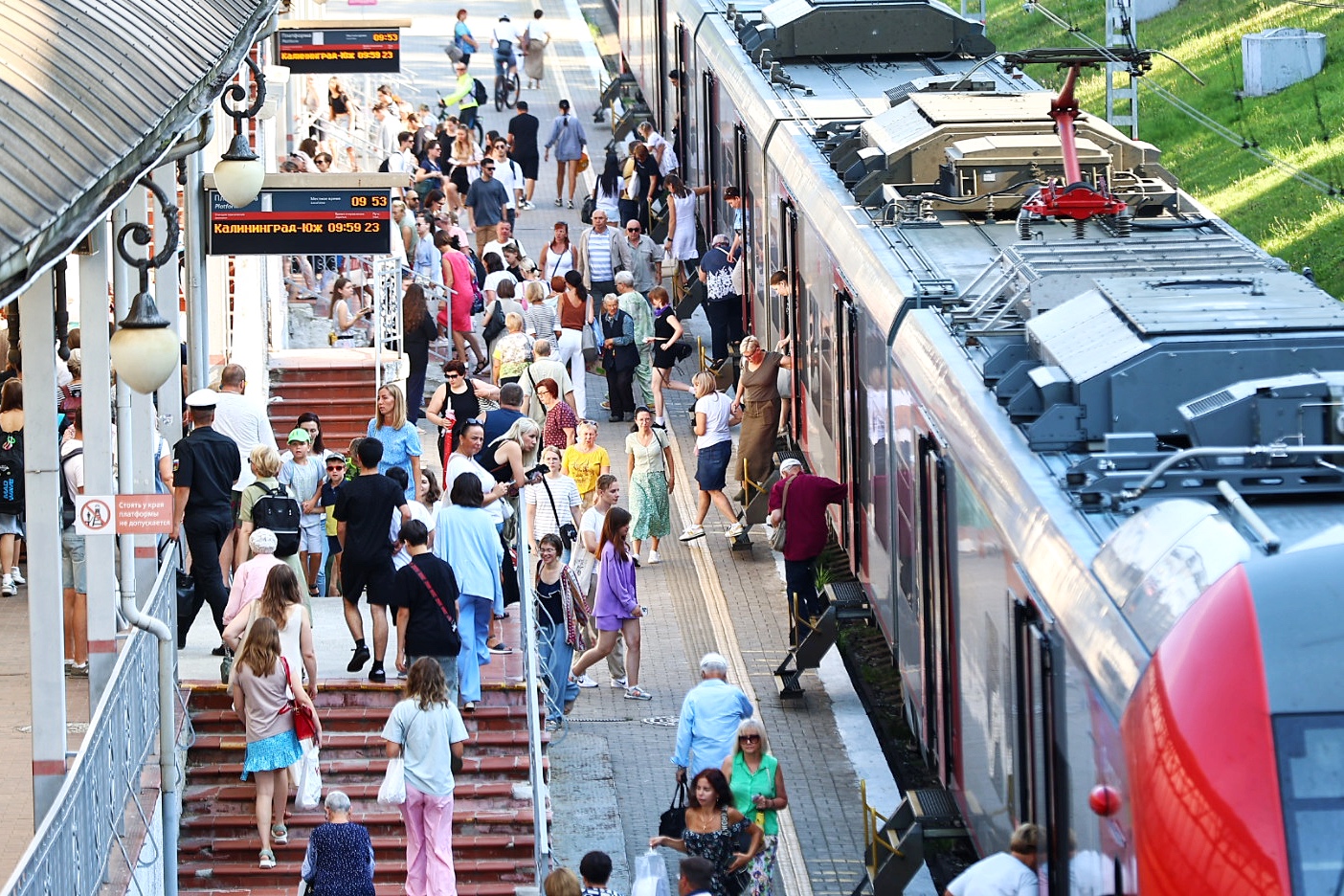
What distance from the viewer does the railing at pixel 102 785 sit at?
8.63m

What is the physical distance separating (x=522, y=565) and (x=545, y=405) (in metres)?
4.04

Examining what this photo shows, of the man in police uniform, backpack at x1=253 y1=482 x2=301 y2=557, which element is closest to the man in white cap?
backpack at x1=253 y1=482 x2=301 y2=557

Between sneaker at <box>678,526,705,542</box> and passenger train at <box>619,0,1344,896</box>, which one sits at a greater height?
passenger train at <box>619,0,1344,896</box>

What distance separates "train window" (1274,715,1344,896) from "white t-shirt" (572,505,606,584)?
Answer: 31.5 ft

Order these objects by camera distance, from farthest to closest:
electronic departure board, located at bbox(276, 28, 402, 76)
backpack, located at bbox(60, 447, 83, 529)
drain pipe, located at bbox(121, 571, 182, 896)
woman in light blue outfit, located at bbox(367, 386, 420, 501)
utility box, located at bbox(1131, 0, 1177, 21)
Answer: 1. utility box, located at bbox(1131, 0, 1177, 21)
2. electronic departure board, located at bbox(276, 28, 402, 76)
3. woman in light blue outfit, located at bbox(367, 386, 420, 501)
4. backpack, located at bbox(60, 447, 83, 529)
5. drain pipe, located at bbox(121, 571, 182, 896)

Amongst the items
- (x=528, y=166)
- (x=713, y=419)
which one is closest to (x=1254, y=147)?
(x=713, y=419)

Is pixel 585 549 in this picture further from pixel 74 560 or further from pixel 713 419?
pixel 74 560

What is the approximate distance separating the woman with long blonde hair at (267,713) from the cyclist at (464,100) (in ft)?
75.2

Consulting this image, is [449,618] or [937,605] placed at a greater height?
[937,605]

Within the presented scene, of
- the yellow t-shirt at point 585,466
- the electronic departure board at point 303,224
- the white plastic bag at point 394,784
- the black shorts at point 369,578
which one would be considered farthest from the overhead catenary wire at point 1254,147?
the white plastic bag at point 394,784

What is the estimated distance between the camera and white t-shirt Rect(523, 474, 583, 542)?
16078 mm

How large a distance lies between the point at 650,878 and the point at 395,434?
241 inches

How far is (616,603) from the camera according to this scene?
1535 cm

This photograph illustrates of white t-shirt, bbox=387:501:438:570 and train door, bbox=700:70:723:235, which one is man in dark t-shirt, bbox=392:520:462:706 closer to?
white t-shirt, bbox=387:501:438:570
